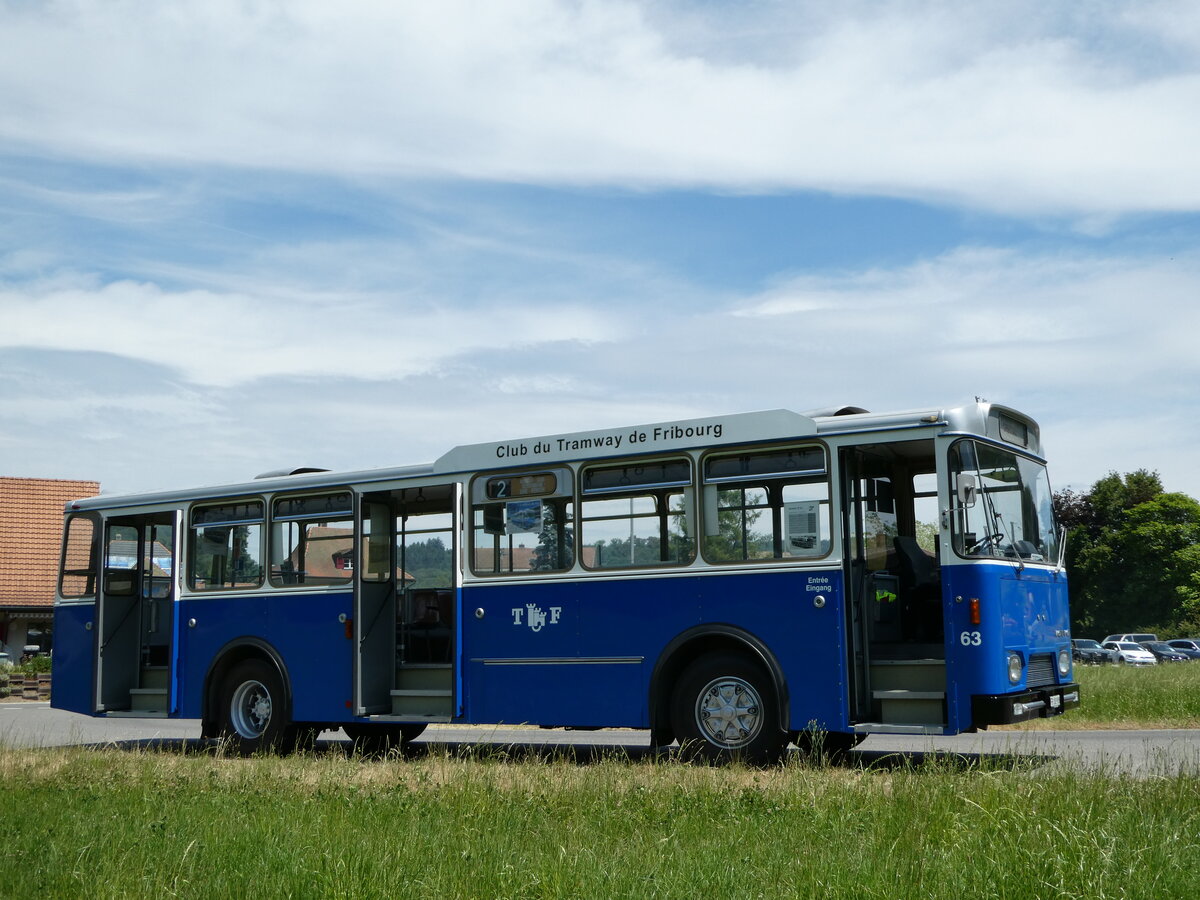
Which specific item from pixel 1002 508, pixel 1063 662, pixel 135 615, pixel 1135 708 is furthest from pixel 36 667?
pixel 1002 508

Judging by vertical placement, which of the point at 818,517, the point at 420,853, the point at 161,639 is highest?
the point at 818,517

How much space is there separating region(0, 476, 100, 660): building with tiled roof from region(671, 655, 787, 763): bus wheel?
41.6 m

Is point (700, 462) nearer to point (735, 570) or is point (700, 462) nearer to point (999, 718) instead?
point (735, 570)

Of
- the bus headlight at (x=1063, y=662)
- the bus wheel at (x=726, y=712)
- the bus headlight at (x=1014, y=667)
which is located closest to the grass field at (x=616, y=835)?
the bus wheel at (x=726, y=712)

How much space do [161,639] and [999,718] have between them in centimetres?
1019

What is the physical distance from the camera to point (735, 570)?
11.8m

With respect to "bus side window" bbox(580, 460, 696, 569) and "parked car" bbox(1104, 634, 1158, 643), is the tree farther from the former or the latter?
"bus side window" bbox(580, 460, 696, 569)

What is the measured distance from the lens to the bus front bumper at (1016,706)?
1052 cm

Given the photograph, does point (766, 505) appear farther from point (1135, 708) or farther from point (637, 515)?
point (1135, 708)

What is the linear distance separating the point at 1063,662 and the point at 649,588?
3648 millimetres

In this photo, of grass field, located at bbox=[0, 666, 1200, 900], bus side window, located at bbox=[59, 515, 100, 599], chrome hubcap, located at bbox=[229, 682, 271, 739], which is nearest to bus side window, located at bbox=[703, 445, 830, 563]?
grass field, located at bbox=[0, 666, 1200, 900]

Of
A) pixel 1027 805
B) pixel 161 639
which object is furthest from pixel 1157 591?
pixel 1027 805

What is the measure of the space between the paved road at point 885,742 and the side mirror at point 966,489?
191cm

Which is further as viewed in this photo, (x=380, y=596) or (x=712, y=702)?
(x=380, y=596)
